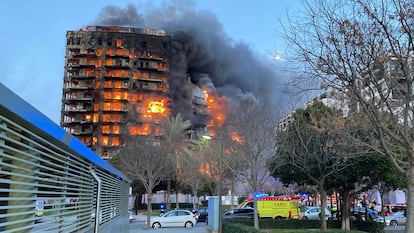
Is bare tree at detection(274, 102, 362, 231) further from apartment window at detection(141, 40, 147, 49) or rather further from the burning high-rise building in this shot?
apartment window at detection(141, 40, 147, 49)

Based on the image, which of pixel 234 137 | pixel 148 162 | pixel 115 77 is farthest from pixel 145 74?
pixel 234 137

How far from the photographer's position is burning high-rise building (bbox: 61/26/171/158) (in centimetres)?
9388

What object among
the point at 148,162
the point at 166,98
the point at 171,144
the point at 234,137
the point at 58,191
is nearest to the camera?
the point at 58,191

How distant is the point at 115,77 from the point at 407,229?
9366 cm

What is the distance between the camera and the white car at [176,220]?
107 ft

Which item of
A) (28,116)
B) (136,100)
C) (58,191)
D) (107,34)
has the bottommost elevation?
(58,191)

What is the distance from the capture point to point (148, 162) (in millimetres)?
36406

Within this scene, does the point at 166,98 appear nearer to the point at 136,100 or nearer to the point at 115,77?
the point at 136,100

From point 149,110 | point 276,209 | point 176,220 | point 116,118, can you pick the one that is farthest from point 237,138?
point 116,118

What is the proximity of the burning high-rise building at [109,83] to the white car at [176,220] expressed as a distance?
58801 millimetres

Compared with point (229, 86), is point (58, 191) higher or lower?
lower

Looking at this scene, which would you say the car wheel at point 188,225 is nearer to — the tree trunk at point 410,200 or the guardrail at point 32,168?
the guardrail at point 32,168

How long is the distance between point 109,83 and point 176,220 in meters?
69.4

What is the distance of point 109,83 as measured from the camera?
318ft
